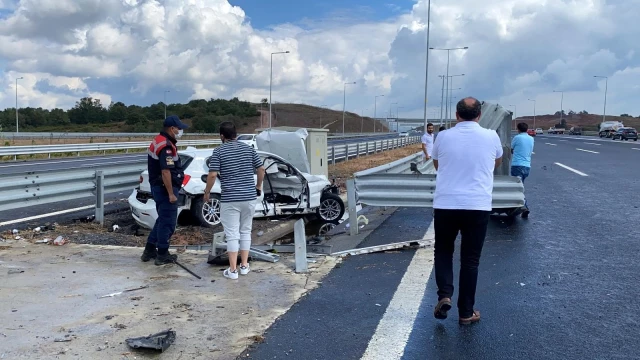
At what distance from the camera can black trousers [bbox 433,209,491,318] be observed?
15.0 ft

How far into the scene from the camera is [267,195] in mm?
9859

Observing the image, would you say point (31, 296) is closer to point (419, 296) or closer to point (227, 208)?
point (227, 208)

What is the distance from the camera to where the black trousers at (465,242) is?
15.0 ft

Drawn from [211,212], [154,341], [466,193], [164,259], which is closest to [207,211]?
[211,212]

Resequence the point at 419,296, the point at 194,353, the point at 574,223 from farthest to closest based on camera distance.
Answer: the point at 574,223 → the point at 419,296 → the point at 194,353

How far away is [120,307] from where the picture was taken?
4.98 meters

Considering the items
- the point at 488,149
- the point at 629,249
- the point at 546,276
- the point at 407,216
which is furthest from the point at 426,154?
the point at 488,149

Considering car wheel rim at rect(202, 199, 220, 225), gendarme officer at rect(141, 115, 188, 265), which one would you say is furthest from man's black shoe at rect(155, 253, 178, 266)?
car wheel rim at rect(202, 199, 220, 225)

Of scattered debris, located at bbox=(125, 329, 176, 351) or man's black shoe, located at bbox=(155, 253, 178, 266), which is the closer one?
scattered debris, located at bbox=(125, 329, 176, 351)

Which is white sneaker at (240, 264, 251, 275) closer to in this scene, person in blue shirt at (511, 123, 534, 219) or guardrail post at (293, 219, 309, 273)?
guardrail post at (293, 219, 309, 273)

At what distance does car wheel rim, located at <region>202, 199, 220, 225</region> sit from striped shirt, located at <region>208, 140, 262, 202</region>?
3.04 meters

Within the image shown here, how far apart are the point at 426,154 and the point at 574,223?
696 cm

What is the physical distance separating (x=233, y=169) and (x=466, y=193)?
2.66 metres

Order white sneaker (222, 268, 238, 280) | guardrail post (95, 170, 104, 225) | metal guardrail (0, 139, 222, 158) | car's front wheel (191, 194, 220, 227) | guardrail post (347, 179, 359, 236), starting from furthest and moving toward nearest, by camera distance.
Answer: metal guardrail (0, 139, 222, 158) → guardrail post (95, 170, 104, 225) → car's front wheel (191, 194, 220, 227) → guardrail post (347, 179, 359, 236) → white sneaker (222, 268, 238, 280)
